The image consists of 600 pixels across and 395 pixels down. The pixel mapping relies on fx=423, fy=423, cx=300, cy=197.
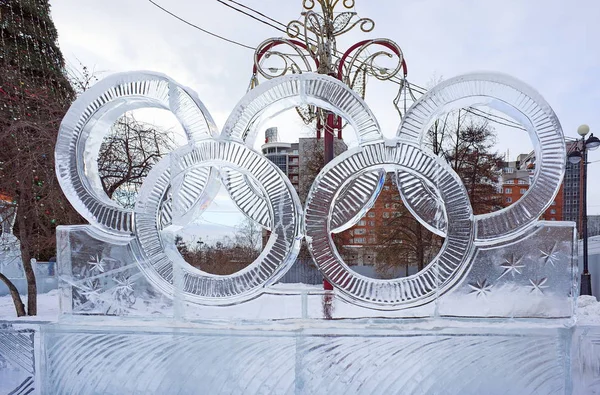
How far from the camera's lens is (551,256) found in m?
2.75

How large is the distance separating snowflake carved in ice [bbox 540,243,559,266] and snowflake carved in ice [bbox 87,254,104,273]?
2.98 metres

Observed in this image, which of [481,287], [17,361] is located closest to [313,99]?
[481,287]

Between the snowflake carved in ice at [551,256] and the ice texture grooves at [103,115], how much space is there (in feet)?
7.86

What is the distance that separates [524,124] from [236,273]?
86.9 inches

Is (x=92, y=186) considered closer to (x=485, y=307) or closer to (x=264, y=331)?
(x=264, y=331)

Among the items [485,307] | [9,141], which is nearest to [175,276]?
[485,307]

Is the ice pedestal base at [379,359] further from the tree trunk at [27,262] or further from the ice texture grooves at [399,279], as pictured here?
the tree trunk at [27,262]

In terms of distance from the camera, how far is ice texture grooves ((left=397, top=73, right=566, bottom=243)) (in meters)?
2.75

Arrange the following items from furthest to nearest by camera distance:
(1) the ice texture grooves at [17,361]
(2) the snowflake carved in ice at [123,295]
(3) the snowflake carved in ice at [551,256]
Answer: (2) the snowflake carved in ice at [123,295], (1) the ice texture grooves at [17,361], (3) the snowflake carved in ice at [551,256]

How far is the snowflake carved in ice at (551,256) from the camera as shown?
275cm

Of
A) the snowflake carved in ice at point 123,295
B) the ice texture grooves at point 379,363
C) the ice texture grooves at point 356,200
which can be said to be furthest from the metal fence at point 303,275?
the ice texture grooves at point 379,363

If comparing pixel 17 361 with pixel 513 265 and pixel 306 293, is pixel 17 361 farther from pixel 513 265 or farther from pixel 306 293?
pixel 513 265

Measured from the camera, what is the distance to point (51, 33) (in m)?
14.9

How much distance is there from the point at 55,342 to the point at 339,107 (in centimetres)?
248
